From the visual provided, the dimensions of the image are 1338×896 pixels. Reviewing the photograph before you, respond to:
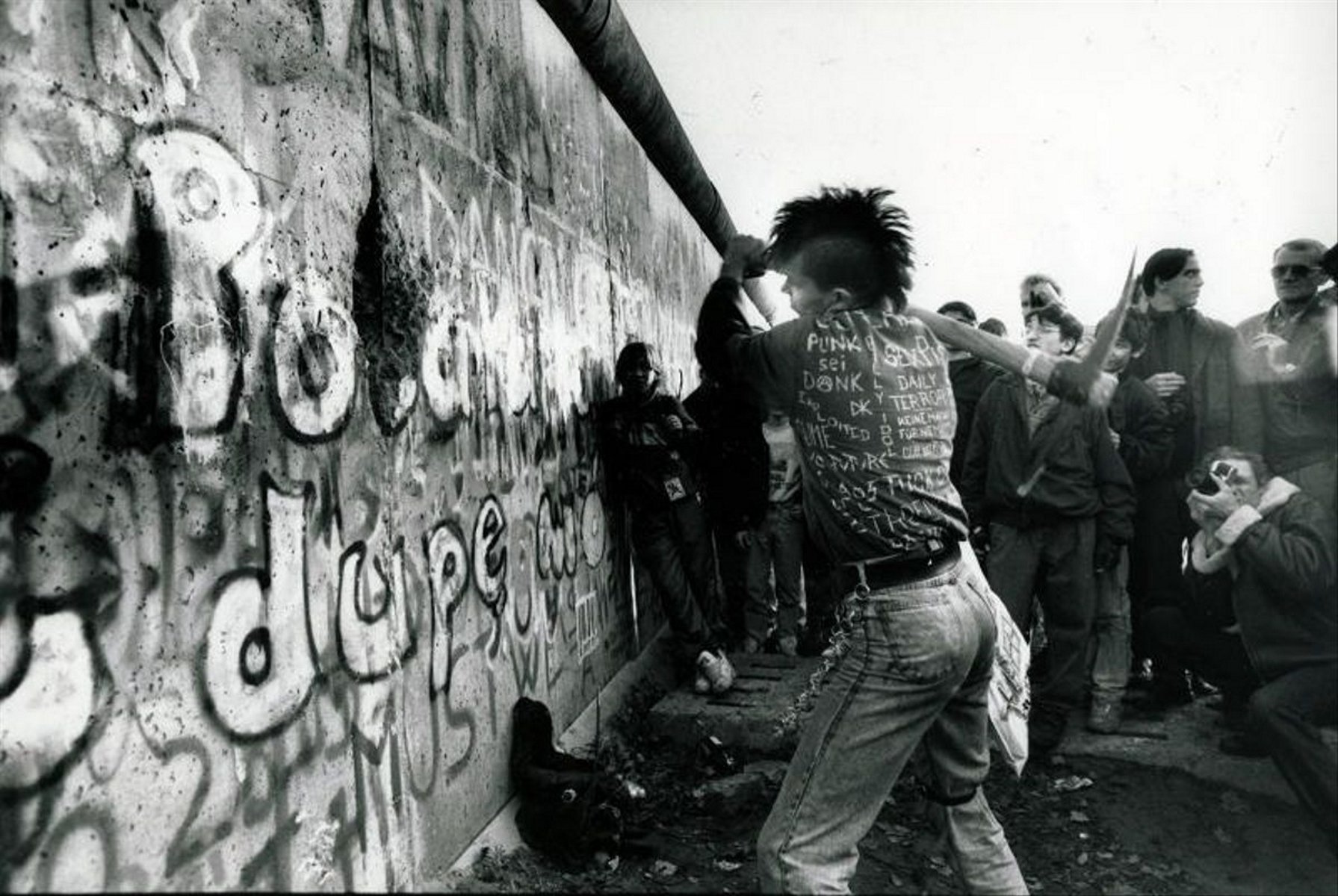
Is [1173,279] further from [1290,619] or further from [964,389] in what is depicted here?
[1290,619]

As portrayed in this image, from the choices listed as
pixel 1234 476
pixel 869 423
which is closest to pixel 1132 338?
pixel 1234 476

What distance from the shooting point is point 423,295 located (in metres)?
3.35

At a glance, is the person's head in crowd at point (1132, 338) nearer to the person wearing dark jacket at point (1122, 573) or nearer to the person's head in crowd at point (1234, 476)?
the person wearing dark jacket at point (1122, 573)

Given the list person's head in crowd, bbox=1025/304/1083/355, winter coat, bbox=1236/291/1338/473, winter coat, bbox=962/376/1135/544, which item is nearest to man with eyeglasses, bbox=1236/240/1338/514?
winter coat, bbox=1236/291/1338/473

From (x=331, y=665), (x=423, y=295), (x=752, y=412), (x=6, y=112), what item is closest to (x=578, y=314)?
(x=752, y=412)

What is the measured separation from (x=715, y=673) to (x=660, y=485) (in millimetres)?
1162

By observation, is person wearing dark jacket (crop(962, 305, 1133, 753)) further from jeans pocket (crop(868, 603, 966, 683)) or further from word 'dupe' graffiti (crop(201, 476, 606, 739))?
word 'dupe' graffiti (crop(201, 476, 606, 739))

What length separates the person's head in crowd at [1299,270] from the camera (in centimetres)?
514

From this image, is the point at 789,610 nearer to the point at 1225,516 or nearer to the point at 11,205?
the point at 1225,516

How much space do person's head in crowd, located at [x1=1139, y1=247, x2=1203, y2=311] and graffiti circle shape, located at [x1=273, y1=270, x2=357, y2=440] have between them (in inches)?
194

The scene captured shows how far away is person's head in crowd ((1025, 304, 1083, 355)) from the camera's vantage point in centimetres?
527

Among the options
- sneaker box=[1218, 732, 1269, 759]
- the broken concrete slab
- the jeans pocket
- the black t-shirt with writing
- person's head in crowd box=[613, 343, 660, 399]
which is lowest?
sneaker box=[1218, 732, 1269, 759]

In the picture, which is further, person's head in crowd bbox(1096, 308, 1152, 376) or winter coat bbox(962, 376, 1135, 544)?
person's head in crowd bbox(1096, 308, 1152, 376)

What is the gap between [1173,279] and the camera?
5727mm
